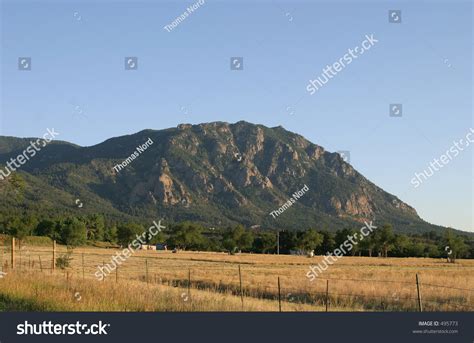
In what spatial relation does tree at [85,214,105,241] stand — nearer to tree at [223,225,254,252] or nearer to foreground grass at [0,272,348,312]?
tree at [223,225,254,252]

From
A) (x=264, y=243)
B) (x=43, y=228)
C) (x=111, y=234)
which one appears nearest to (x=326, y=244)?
(x=264, y=243)

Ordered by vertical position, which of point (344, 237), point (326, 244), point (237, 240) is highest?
point (344, 237)

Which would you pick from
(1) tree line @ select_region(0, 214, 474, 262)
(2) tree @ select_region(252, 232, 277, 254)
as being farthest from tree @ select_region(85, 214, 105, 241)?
(2) tree @ select_region(252, 232, 277, 254)

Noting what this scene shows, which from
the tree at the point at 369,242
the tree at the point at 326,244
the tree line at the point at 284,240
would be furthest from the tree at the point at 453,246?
the tree at the point at 326,244

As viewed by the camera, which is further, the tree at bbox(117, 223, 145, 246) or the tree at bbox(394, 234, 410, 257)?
the tree at bbox(117, 223, 145, 246)

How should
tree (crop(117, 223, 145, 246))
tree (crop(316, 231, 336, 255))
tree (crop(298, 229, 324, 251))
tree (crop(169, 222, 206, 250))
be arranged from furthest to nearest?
tree (crop(169, 222, 206, 250))
tree (crop(316, 231, 336, 255))
tree (crop(298, 229, 324, 251))
tree (crop(117, 223, 145, 246))

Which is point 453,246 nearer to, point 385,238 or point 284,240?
point 385,238

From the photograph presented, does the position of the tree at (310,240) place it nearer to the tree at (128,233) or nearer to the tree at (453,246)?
the tree at (453,246)

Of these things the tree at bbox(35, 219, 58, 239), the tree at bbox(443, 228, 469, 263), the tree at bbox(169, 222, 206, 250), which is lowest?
the tree at bbox(443, 228, 469, 263)

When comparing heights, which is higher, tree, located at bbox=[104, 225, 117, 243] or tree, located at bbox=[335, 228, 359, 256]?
tree, located at bbox=[104, 225, 117, 243]
